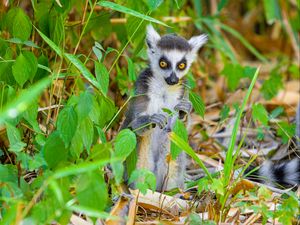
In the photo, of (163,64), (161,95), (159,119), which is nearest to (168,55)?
(163,64)

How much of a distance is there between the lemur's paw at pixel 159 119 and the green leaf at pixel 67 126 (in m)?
1.12

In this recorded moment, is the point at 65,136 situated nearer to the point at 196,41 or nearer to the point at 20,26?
the point at 20,26

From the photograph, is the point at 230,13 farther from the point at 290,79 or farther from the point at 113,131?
the point at 113,131

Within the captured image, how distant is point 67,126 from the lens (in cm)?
362

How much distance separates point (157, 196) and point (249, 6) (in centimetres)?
635

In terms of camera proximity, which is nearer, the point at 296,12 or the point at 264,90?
the point at 264,90

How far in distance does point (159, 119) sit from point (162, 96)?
14.9 inches

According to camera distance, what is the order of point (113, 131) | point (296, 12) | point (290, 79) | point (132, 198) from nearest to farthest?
point (132, 198) → point (113, 131) → point (290, 79) → point (296, 12)

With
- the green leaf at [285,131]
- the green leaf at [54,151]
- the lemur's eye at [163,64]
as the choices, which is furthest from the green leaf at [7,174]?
the green leaf at [285,131]

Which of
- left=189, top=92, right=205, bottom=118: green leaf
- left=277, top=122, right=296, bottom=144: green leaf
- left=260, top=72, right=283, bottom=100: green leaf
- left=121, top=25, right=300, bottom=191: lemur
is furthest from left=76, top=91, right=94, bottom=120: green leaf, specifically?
left=260, top=72, right=283, bottom=100: green leaf

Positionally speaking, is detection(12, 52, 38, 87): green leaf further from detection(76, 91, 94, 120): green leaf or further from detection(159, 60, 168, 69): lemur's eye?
detection(159, 60, 168, 69): lemur's eye

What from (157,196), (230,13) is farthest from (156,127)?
(230,13)

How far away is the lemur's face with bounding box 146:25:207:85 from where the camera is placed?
5086 millimetres

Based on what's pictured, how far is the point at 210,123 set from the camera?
6.59 m
